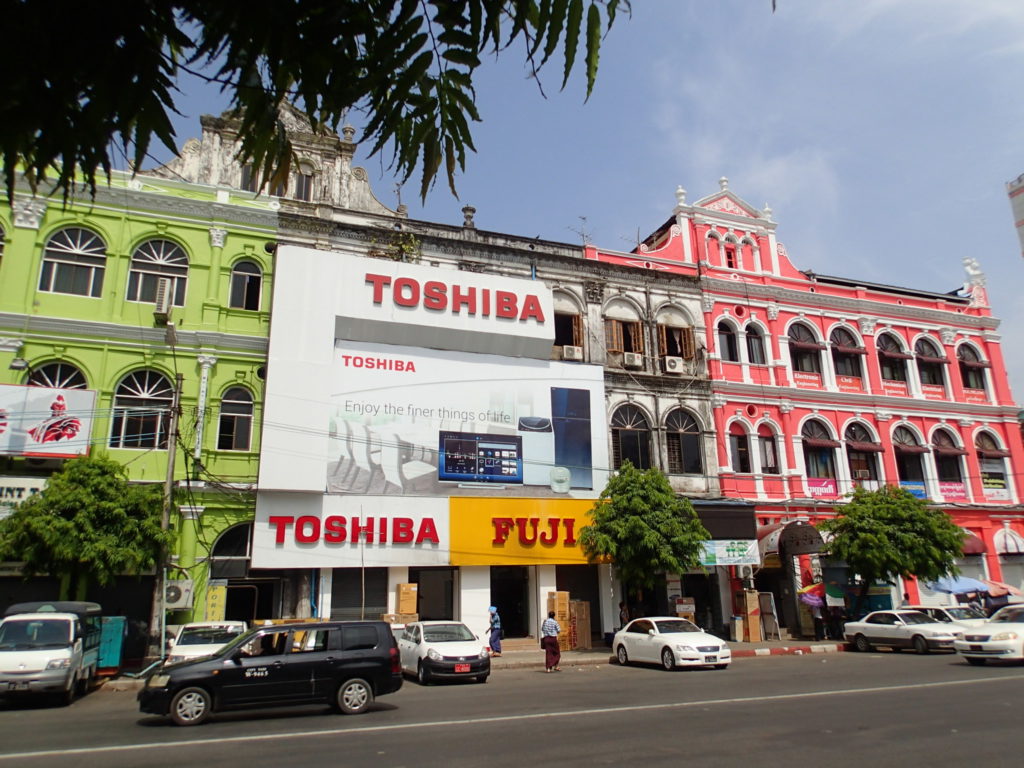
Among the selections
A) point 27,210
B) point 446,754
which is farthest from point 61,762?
point 27,210

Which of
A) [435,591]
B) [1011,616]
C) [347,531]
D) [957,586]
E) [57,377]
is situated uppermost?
[57,377]

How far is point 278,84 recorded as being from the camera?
2.16 m

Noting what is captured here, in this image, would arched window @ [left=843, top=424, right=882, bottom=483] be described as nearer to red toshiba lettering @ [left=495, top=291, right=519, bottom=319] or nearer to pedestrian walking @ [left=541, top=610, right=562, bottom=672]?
red toshiba lettering @ [left=495, top=291, right=519, bottom=319]

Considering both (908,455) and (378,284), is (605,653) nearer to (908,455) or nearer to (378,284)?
(378,284)

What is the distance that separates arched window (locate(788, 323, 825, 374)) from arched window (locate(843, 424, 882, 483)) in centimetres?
296

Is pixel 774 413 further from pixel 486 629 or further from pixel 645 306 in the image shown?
pixel 486 629

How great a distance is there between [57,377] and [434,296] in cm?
1154

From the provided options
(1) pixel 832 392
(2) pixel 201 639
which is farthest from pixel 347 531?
(1) pixel 832 392

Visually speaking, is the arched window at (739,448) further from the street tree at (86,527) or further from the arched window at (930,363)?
the street tree at (86,527)

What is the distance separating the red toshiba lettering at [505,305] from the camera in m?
26.4

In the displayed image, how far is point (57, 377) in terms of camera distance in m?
21.8

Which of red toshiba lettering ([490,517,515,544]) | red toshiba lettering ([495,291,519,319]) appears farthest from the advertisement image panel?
red toshiba lettering ([495,291,519,319])

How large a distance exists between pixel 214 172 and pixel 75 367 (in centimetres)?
778

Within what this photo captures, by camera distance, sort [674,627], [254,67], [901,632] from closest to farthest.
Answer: [254,67] → [674,627] → [901,632]
